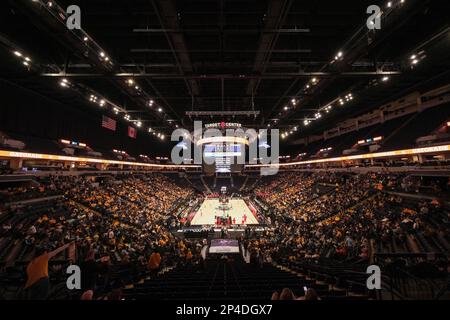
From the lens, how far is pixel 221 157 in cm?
4284

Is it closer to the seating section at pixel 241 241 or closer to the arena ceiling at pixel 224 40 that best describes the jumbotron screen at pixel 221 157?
the seating section at pixel 241 241

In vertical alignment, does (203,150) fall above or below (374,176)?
above

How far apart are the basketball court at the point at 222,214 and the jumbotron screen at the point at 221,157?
8743mm

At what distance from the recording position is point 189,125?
101ft

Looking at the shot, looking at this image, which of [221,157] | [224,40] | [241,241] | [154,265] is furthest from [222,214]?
[224,40]

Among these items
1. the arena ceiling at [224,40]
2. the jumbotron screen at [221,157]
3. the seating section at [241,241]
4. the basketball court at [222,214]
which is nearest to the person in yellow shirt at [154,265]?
the seating section at [241,241]

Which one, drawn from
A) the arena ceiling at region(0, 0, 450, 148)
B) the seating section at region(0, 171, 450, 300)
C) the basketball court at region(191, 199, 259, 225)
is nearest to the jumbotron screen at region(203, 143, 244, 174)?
the basketball court at region(191, 199, 259, 225)

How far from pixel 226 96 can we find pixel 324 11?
11615mm

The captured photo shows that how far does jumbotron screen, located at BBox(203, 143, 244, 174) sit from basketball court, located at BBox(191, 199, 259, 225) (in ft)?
28.7

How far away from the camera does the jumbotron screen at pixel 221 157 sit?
41.1 metres

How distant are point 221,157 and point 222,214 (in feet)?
50.2
